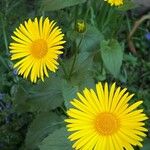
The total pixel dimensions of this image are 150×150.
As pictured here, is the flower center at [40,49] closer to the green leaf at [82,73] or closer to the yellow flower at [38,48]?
the yellow flower at [38,48]

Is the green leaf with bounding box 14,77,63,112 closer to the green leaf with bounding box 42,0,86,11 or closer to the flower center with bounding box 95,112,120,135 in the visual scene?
the green leaf with bounding box 42,0,86,11

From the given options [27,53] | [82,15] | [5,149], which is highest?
[82,15]

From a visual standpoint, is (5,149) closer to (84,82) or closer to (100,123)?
(84,82)

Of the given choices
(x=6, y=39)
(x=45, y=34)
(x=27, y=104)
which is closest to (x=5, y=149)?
(x=27, y=104)

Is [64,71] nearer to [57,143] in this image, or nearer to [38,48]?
[38,48]

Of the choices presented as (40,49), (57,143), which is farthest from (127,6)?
(57,143)
